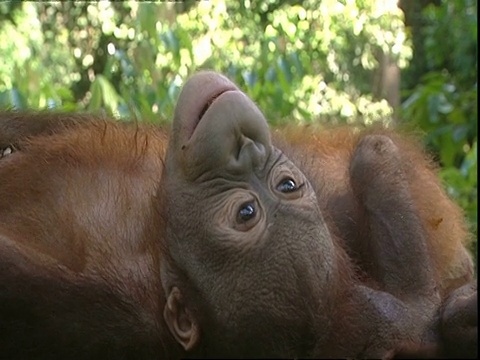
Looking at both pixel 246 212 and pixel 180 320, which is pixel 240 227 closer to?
pixel 246 212

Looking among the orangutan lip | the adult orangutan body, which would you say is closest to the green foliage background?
the adult orangutan body

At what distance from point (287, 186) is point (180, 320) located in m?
Answer: 0.40

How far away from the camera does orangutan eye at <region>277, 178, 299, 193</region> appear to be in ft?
6.89

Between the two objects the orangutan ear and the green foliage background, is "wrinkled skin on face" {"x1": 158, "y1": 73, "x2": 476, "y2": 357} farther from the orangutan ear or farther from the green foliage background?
the green foliage background

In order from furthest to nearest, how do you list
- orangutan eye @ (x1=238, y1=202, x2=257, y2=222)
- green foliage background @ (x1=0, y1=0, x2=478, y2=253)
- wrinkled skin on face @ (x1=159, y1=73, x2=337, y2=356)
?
green foliage background @ (x1=0, y1=0, x2=478, y2=253) < orangutan eye @ (x1=238, y1=202, x2=257, y2=222) < wrinkled skin on face @ (x1=159, y1=73, x2=337, y2=356)

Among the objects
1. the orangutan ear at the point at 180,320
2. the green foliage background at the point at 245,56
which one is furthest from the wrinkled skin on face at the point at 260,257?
the green foliage background at the point at 245,56

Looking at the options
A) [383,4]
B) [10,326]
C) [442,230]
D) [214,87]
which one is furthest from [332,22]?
[10,326]

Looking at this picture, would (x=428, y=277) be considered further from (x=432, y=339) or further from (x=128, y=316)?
(x=128, y=316)

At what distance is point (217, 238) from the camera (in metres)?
1.99

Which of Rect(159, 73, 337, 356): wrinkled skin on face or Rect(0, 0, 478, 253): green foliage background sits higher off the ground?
Rect(159, 73, 337, 356): wrinkled skin on face

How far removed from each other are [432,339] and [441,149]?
3.10 metres

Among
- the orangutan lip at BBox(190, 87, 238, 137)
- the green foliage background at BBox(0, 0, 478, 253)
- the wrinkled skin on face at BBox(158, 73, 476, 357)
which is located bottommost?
the green foliage background at BBox(0, 0, 478, 253)

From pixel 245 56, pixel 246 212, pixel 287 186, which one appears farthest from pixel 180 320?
pixel 245 56

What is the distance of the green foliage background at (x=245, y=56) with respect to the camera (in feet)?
11.3
